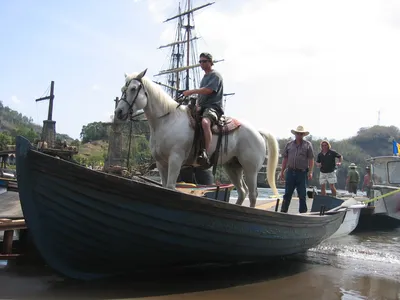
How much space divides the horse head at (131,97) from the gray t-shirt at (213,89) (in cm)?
103

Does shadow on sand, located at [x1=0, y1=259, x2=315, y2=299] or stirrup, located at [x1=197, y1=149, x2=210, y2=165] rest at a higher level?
stirrup, located at [x1=197, y1=149, x2=210, y2=165]

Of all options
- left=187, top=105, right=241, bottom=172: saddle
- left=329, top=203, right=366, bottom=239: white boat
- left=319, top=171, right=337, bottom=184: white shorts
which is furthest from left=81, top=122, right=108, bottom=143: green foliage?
left=187, top=105, right=241, bottom=172: saddle

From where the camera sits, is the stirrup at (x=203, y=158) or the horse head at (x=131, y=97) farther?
the stirrup at (x=203, y=158)

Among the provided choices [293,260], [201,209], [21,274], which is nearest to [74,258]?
[21,274]

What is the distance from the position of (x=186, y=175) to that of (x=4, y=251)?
12.5 m

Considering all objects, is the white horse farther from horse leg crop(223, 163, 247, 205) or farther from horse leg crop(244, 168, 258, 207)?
horse leg crop(223, 163, 247, 205)

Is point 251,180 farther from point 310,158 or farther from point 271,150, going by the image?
point 310,158

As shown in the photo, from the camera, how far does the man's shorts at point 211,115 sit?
612 centimetres

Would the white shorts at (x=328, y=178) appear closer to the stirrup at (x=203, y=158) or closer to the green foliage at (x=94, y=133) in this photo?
the stirrup at (x=203, y=158)

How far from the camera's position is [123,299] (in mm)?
4430

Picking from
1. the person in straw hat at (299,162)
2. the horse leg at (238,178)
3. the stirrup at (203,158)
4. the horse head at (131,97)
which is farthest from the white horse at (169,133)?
the person in straw hat at (299,162)

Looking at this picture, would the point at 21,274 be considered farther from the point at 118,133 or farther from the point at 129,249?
the point at 118,133

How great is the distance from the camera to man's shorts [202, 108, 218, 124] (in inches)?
Result: 241

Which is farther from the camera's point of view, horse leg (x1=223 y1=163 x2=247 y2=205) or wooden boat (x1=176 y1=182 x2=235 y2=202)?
wooden boat (x1=176 y1=182 x2=235 y2=202)
